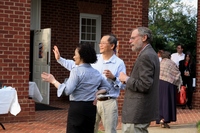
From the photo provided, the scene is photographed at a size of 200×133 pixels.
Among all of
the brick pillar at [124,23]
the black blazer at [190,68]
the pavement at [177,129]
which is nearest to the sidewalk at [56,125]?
the pavement at [177,129]

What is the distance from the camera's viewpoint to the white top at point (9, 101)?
7.95 m

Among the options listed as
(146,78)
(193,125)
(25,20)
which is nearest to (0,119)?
(25,20)

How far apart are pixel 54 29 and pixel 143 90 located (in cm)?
942

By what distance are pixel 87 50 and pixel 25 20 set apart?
4595mm

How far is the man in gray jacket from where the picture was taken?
13.9 feet

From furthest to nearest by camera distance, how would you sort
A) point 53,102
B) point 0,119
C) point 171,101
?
point 53,102, point 171,101, point 0,119

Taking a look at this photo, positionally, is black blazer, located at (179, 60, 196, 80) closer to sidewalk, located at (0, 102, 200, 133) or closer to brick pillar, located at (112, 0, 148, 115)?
sidewalk, located at (0, 102, 200, 133)

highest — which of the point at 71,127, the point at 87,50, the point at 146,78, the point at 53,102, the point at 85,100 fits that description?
the point at 87,50

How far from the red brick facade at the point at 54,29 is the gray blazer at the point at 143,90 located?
4.91m

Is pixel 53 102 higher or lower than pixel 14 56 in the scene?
lower

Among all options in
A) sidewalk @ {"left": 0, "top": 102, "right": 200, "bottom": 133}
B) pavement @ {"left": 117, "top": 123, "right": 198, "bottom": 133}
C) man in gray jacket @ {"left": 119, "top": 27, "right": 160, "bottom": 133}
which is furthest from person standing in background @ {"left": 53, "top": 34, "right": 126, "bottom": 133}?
pavement @ {"left": 117, "top": 123, "right": 198, "bottom": 133}

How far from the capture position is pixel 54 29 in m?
13.3

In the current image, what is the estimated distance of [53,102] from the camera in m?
13.0

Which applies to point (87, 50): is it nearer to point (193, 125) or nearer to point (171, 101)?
point (171, 101)
